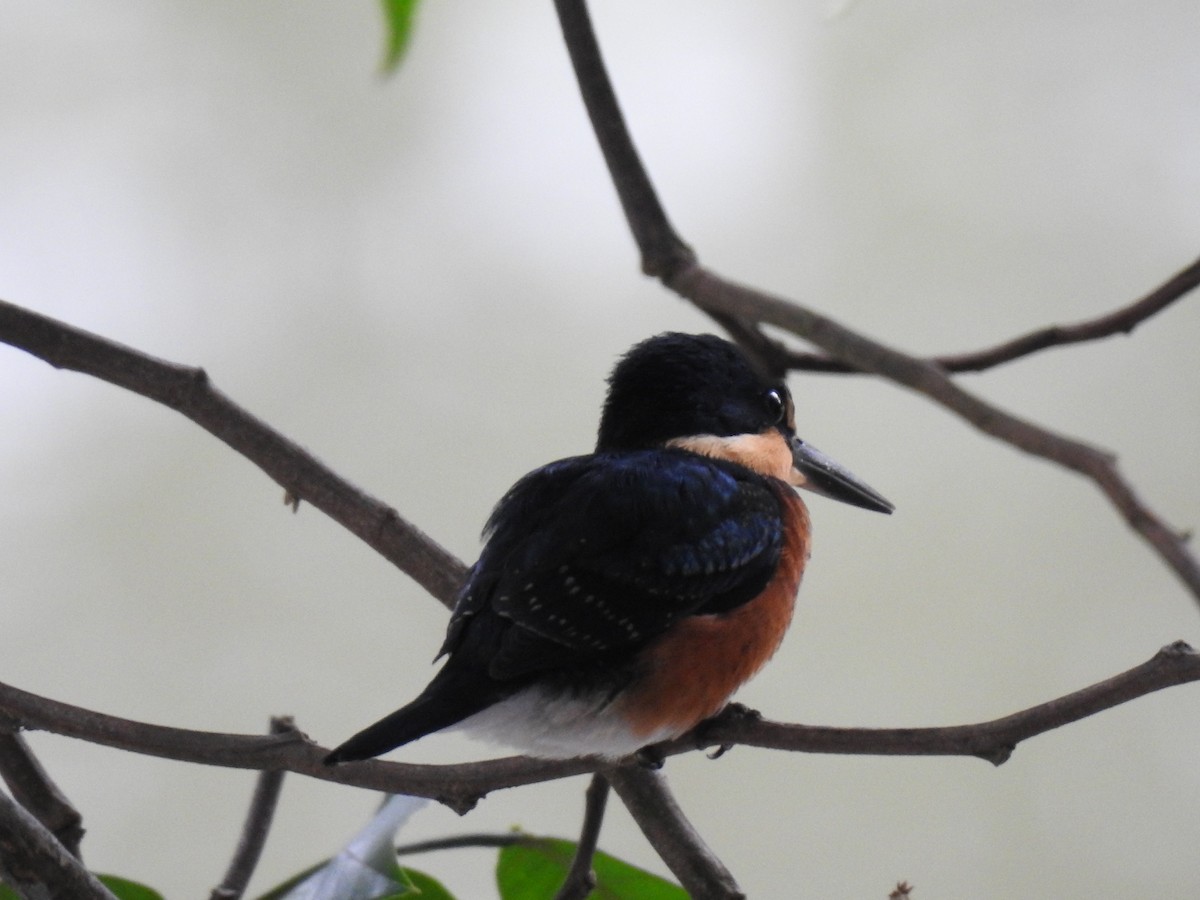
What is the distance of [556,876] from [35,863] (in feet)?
1.68

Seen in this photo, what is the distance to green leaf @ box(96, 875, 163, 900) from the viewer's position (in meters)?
1.18

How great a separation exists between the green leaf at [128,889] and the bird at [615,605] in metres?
0.36

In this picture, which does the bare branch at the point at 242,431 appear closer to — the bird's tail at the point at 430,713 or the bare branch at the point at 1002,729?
the bird's tail at the point at 430,713

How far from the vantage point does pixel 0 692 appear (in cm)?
92

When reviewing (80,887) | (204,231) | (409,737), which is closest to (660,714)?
(409,737)

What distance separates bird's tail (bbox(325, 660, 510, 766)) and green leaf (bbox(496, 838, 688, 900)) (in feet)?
1.07

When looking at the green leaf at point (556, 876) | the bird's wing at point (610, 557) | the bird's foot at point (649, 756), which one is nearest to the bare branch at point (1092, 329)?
the bird's wing at point (610, 557)

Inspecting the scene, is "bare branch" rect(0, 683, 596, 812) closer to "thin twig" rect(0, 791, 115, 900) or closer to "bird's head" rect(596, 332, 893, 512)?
"thin twig" rect(0, 791, 115, 900)

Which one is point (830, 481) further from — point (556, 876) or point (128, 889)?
point (128, 889)

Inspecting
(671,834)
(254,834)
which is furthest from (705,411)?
(254,834)

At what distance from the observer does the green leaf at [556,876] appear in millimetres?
1239

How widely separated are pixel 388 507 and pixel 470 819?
147 centimetres

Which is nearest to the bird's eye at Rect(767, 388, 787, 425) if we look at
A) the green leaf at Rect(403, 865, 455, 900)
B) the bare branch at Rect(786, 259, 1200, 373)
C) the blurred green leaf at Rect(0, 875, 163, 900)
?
the bare branch at Rect(786, 259, 1200, 373)

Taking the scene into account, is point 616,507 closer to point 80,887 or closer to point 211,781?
point 80,887
